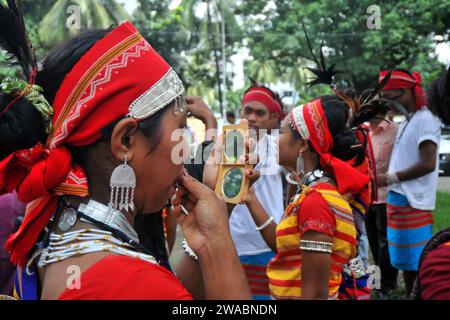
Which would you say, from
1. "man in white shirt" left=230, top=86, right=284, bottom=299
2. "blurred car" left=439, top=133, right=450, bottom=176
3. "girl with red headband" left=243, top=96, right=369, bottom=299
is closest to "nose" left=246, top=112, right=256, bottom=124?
"man in white shirt" left=230, top=86, right=284, bottom=299

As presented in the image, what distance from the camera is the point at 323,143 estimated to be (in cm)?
296

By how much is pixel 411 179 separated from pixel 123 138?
12.5ft

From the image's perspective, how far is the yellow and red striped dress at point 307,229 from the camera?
8.65ft

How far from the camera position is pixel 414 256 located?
15.3 ft

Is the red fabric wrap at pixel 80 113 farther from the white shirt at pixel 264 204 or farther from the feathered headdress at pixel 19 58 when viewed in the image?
the white shirt at pixel 264 204

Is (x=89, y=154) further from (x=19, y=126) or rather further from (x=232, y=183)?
(x=232, y=183)

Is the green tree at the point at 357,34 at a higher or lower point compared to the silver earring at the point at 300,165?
higher

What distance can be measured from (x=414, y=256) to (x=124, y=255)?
151 inches

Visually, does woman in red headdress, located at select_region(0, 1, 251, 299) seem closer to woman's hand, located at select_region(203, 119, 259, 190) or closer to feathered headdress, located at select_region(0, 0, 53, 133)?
feathered headdress, located at select_region(0, 0, 53, 133)

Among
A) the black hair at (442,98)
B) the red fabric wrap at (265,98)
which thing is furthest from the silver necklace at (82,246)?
the red fabric wrap at (265,98)

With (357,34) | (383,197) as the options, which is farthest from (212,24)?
(383,197)

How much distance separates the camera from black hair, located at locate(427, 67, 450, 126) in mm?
1907

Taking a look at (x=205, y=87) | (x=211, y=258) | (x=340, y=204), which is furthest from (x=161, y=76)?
(x=205, y=87)
